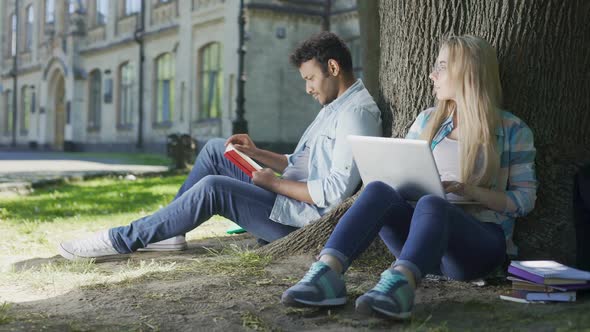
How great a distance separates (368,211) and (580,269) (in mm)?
1158

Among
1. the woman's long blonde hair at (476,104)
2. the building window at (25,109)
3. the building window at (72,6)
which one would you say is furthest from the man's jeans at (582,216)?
the building window at (25,109)

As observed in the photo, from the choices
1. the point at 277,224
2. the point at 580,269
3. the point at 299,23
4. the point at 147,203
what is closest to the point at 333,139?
the point at 277,224

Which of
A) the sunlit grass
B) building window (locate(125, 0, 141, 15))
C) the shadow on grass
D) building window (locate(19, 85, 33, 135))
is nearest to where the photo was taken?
the sunlit grass

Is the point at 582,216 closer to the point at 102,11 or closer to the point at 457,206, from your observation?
the point at 457,206

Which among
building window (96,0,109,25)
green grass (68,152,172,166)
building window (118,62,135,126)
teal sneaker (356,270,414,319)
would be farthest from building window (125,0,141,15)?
teal sneaker (356,270,414,319)

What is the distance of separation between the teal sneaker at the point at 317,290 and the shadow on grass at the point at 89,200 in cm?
497

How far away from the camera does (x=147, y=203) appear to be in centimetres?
959

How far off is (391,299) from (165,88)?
2548cm

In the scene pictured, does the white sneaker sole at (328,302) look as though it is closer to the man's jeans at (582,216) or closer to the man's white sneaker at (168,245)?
the man's jeans at (582,216)

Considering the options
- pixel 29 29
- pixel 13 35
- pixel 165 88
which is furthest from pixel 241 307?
pixel 13 35

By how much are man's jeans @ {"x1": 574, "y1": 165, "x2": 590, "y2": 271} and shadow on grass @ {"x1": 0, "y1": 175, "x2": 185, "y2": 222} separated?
5387 millimetres

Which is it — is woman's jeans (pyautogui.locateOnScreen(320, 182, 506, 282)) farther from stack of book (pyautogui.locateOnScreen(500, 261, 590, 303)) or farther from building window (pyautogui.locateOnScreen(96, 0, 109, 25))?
building window (pyautogui.locateOnScreen(96, 0, 109, 25))

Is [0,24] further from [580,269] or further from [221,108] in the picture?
[580,269]

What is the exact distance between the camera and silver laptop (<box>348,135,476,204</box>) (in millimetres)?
3629
